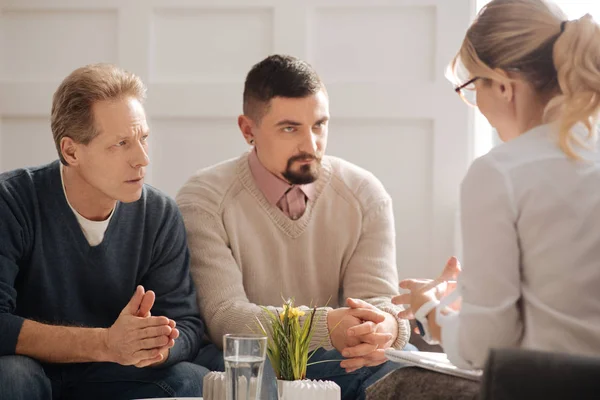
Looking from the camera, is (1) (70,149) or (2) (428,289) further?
(1) (70,149)

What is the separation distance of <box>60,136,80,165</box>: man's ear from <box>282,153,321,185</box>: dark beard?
0.63 meters

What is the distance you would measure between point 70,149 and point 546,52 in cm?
131

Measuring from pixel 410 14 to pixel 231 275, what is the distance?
1.33m

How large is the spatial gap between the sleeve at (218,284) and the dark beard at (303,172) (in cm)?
25

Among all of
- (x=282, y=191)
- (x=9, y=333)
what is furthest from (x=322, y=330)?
(x=9, y=333)

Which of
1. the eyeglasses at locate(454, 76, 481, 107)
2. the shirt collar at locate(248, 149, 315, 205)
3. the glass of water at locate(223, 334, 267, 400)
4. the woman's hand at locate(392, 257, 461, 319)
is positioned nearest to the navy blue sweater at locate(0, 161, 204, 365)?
the shirt collar at locate(248, 149, 315, 205)

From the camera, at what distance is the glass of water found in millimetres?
1555

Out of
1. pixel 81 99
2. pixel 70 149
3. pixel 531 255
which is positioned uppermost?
pixel 81 99

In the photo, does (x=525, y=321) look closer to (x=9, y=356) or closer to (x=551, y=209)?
(x=551, y=209)

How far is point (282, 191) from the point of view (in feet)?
8.47

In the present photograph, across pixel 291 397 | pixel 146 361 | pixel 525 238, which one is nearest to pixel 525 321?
pixel 525 238

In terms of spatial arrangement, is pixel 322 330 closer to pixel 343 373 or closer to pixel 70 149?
pixel 343 373

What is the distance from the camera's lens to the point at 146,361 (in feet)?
6.65

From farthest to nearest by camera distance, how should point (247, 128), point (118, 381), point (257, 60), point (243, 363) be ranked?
1. point (257, 60)
2. point (247, 128)
3. point (118, 381)
4. point (243, 363)
